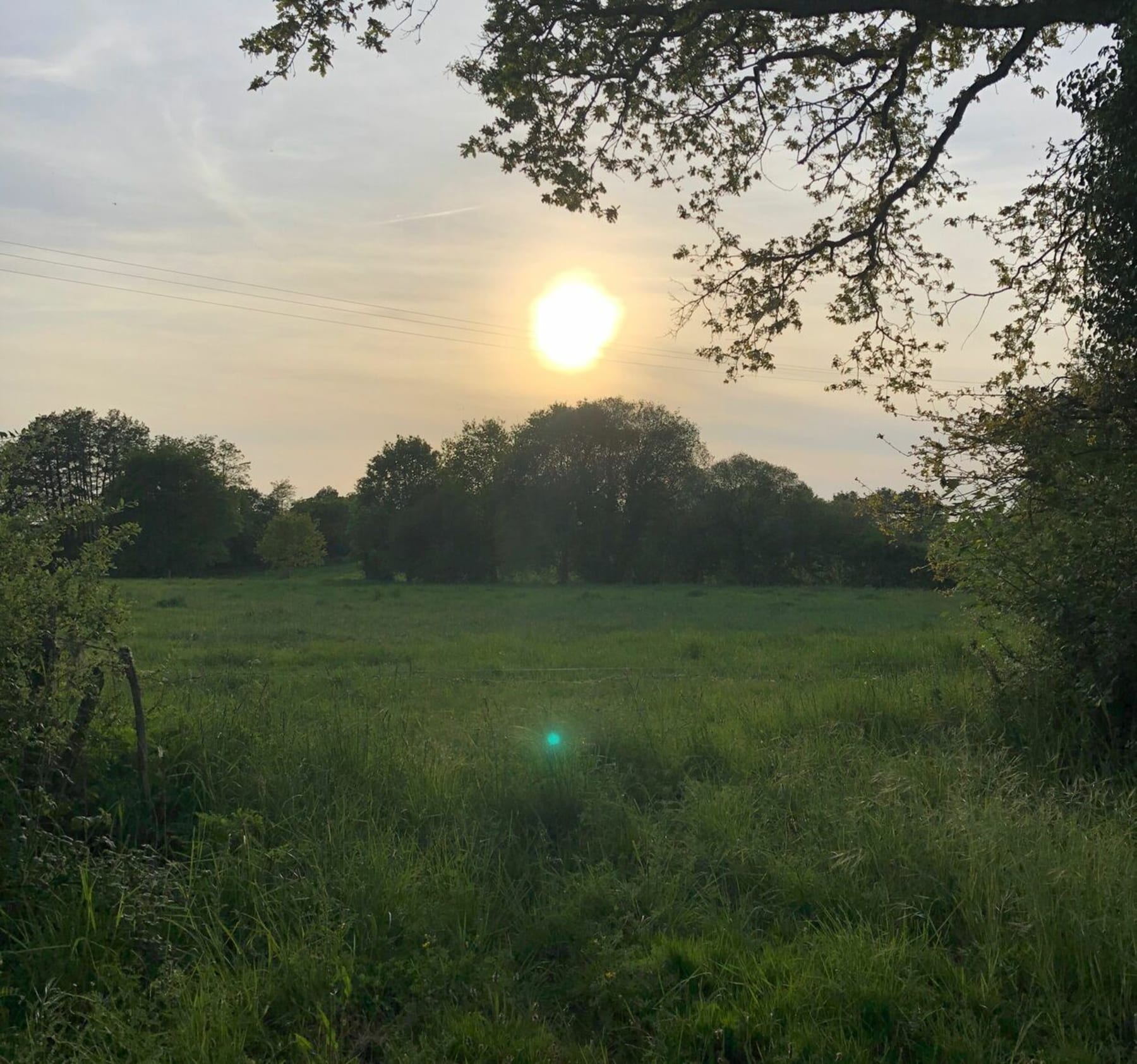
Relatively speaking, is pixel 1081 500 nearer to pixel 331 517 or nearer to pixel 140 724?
pixel 140 724

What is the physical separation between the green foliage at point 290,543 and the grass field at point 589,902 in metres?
69.3

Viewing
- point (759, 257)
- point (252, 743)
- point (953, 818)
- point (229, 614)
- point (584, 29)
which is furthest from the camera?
point (229, 614)

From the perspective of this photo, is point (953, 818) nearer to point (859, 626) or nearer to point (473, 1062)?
point (473, 1062)

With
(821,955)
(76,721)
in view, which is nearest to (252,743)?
(76,721)

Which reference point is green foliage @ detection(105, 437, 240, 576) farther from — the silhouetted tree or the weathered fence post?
the weathered fence post

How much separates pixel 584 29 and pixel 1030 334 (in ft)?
19.2

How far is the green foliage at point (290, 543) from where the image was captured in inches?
2926

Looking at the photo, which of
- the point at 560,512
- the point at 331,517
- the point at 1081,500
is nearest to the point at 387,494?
the point at 560,512

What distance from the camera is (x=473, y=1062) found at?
3.47m

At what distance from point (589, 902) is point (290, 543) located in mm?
73522

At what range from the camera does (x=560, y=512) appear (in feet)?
202

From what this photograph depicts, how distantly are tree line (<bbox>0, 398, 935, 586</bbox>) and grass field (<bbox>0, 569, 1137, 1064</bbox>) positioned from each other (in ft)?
161

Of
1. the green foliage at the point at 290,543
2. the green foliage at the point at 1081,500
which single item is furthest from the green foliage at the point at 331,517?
the green foliage at the point at 1081,500

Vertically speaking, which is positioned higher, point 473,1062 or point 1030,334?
point 1030,334
